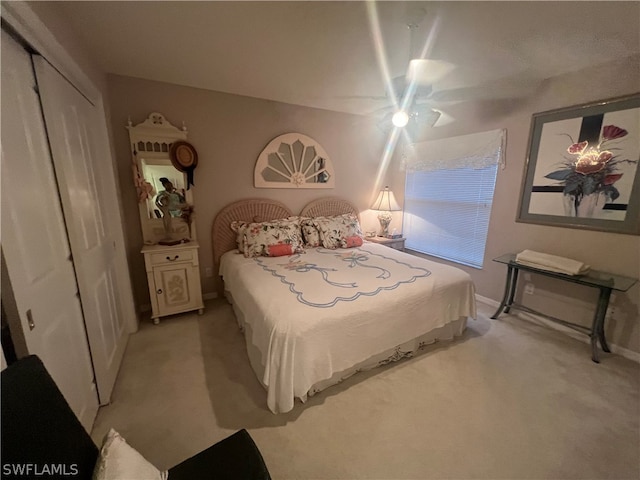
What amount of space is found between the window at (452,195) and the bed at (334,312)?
1.20 metres

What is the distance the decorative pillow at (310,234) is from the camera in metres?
3.25

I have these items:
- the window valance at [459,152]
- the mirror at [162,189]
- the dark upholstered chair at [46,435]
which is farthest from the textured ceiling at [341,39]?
the dark upholstered chair at [46,435]

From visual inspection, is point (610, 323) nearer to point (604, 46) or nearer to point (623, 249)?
point (623, 249)

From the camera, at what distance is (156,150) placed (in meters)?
2.71

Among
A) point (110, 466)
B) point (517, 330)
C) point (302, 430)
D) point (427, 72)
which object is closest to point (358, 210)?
point (427, 72)

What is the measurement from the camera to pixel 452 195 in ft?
11.5

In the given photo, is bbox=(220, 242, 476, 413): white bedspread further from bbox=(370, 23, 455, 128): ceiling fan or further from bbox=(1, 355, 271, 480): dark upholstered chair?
bbox=(370, 23, 455, 128): ceiling fan

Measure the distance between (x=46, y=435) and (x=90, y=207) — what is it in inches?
62.0

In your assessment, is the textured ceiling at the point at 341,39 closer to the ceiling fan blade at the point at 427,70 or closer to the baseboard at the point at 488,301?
the ceiling fan blade at the point at 427,70

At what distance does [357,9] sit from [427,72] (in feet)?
Result: 3.59

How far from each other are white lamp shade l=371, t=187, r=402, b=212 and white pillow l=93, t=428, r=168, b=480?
3605mm

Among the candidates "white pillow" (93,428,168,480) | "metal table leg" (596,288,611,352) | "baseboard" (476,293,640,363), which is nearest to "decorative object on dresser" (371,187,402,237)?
"baseboard" (476,293,640,363)

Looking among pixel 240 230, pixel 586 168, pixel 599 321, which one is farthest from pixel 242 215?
→ pixel 599 321

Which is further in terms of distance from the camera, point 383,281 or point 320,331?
point 383,281
